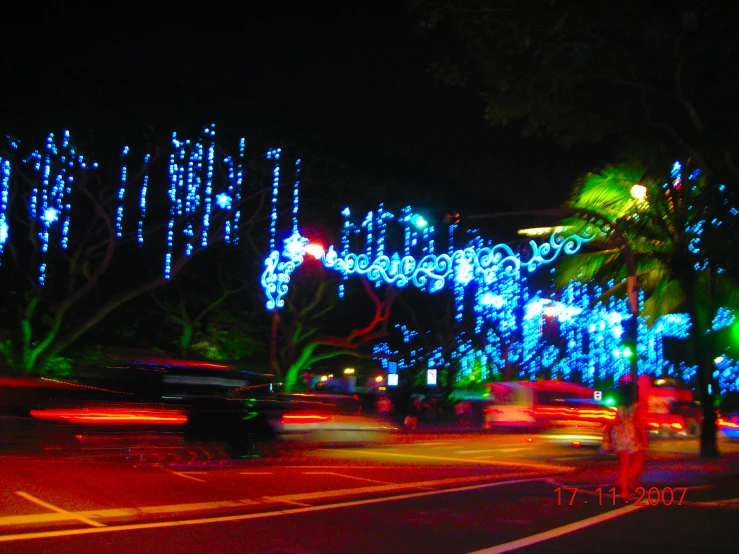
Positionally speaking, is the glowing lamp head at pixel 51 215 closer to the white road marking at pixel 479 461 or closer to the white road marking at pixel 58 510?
the white road marking at pixel 479 461

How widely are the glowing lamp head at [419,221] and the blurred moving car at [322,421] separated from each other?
10839 mm

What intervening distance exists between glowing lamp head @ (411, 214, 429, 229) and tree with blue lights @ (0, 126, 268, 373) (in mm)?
6103

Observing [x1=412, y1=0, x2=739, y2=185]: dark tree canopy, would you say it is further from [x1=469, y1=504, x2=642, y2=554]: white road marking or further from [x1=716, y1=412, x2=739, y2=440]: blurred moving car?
[x1=716, y1=412, x2=739, y2=440]: blurred moving car

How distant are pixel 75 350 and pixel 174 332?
6414 millimetres

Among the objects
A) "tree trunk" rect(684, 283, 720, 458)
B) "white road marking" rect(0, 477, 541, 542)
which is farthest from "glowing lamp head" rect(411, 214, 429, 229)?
"white road marking" rect(0, 477, 541, 542)

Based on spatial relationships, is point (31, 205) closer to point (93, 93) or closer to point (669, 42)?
point (93, 93)

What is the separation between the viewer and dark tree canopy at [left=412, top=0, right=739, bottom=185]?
40.5ft

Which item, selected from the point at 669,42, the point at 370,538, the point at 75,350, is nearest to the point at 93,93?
the point at 75,350

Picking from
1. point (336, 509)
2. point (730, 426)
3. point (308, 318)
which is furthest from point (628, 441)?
point (308, 318)

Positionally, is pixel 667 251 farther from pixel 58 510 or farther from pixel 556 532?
pixel 58 510

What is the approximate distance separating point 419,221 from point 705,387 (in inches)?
528

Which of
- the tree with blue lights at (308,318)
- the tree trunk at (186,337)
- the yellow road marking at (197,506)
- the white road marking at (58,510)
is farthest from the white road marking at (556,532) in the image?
the tree trunk at (186,337)

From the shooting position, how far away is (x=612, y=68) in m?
13.3

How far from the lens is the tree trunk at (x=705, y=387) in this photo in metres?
19.0
